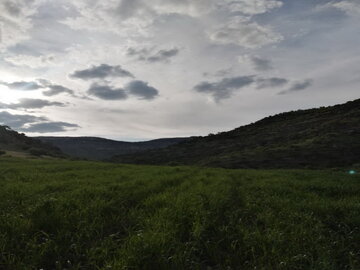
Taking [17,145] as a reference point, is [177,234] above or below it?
below

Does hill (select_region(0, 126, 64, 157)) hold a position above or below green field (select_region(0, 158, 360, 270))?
above

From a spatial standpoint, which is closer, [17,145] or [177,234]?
[177,234]

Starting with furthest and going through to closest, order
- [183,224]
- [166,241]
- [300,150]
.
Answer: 1. [300,150]
2. [183,224]
3. [166,241]

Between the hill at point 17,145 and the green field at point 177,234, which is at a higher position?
the hill at point 17,145

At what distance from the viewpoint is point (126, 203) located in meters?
9.91

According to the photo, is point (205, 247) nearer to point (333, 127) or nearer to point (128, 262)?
point (128, 262)

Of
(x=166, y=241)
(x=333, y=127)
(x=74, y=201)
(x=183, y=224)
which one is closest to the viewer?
(x=166, y=241)

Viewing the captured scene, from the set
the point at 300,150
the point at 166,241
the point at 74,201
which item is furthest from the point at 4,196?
the point at 300,150

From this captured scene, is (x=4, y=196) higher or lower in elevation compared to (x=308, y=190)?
higher

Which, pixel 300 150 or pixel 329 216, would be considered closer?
pixel 329 216

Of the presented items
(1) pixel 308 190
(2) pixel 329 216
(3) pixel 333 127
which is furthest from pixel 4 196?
(3) pixel 333 127

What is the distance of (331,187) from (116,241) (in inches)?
476

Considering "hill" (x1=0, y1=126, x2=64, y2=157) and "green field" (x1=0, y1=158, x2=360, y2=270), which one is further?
"hill" (x1=0, y1=126, x2=64, y2=157)

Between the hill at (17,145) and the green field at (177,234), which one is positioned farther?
the hill at (17,145)
